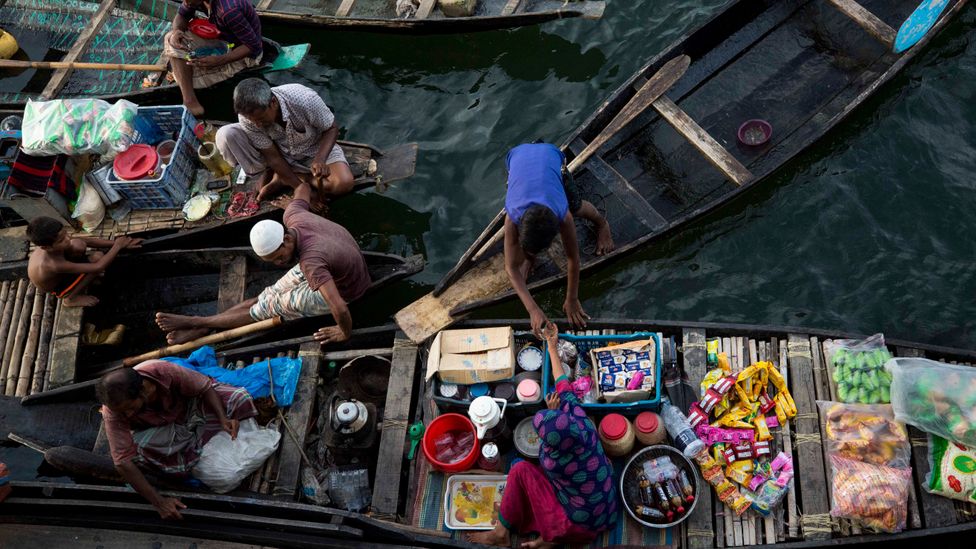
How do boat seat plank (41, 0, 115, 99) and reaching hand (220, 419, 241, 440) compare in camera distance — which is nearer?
reaching hand (220, 419, 241, 440)

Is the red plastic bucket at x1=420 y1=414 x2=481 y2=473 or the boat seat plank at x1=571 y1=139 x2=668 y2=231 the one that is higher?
the boat seat plank at x1=571 y1=139 x2=668 y2=231

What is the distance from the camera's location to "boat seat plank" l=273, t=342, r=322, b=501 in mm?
5852

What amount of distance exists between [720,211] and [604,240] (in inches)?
69.6

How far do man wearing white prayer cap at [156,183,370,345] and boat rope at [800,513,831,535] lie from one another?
12.9 feet

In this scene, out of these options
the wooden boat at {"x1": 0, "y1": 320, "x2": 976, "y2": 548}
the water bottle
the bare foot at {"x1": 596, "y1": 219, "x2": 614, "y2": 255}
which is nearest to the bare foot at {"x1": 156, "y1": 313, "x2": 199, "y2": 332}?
the wooden boat at {"x1": 0, "y1": 320, "x2": 976, "y2": 548}

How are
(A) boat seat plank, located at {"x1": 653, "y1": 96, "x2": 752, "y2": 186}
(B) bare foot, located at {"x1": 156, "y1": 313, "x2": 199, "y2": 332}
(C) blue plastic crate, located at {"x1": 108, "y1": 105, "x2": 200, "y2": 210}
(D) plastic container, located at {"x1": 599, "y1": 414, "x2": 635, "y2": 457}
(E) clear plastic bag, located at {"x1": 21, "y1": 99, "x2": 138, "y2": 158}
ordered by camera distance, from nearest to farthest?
(D) plastic container, located at {"x1": 599, "y1": 414, "x2": 635, "y2": 457}, (B) bare foot, located at {"x1": 156, "y1": 313, "x2": 199, "y2": 332}, (A) boat seat plank, located at {"x1": 653, "y1": 96, "x2": 752, "y2": 186}, (E) clear plastic bag, located at {"x1": 21, "y1": 99, "x2": 138, "y2": 158}, (C) blue plastic crate, located at {"x1": 108, "y1": 105, "x2": 200, "y2": 210}

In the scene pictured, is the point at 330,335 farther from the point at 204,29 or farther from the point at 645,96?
the point at 204,29

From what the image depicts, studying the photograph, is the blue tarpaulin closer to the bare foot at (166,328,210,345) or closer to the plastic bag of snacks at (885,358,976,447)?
the bare foot at (166,328,210,345)

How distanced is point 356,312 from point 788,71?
5.52 meters

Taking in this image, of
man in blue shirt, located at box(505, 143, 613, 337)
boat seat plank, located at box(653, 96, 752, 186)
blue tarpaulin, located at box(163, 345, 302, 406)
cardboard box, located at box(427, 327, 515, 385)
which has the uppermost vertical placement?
boat seat plank, located at box(653, 96, 752, 186)

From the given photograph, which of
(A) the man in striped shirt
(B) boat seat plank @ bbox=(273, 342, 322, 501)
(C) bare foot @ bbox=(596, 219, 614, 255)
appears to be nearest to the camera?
(B) boat seat plank @ bbox=(273, 342, 322, 501)

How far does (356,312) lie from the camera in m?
7.84

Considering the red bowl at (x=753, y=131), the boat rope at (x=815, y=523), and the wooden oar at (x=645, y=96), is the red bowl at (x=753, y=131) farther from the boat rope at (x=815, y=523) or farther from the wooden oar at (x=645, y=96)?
the boat rope at (x=815, y=523)

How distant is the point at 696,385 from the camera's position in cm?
575
